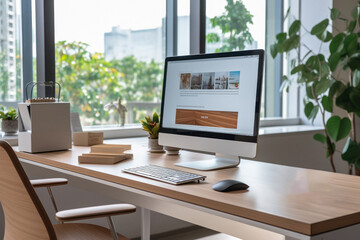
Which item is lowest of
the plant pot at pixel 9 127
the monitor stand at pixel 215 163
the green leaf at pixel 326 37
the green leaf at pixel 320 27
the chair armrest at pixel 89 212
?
the chair armrest at pixel 89 212

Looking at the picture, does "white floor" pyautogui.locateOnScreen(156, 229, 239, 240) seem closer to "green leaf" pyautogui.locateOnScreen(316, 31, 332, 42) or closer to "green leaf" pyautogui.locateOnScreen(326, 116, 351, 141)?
"green leaf" pyautogui.locateOnScreen(326, 116, 351, 141)

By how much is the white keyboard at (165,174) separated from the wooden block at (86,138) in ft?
2.79

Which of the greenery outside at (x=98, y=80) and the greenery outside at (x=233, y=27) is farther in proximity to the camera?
the greenery outside at (x=233, y=27)

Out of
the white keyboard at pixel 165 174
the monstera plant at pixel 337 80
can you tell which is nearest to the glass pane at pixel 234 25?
the monstera plant at pixel 337 80

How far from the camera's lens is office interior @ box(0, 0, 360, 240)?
2.97 m

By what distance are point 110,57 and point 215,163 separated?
1.86 m

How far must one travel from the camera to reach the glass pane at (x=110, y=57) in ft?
11.0

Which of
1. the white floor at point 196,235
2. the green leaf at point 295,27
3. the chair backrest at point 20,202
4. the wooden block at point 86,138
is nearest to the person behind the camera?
the chair backrest at point 20,202

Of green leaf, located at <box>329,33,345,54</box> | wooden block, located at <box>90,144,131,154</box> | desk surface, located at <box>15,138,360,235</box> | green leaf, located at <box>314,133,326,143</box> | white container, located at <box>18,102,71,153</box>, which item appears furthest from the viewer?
green leaf, located at <box>314,133,326,143</box>

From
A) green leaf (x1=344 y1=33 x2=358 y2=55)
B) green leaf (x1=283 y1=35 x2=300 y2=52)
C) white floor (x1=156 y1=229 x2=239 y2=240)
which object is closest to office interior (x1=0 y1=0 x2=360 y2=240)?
white floor (x1=156 y1=229 x2=239 y2=240)

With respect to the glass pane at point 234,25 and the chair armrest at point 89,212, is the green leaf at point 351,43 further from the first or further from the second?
the chair armrest at point 89,212

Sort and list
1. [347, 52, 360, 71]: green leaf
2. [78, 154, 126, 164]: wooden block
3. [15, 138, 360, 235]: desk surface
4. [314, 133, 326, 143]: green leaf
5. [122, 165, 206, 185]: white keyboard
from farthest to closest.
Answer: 1. [314, 133, 326, 143]: green leaf
2. [347, 52, 360, 71]: green leaf
3. [78, 154, 126, 164]: wooden block
4. [122, 165, 206, 185]: white keyboard
5. [15, 138, 360, 235]: desk surface

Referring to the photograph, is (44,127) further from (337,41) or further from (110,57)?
(337,41)

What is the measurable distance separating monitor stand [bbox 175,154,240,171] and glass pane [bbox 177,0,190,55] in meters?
1.97
